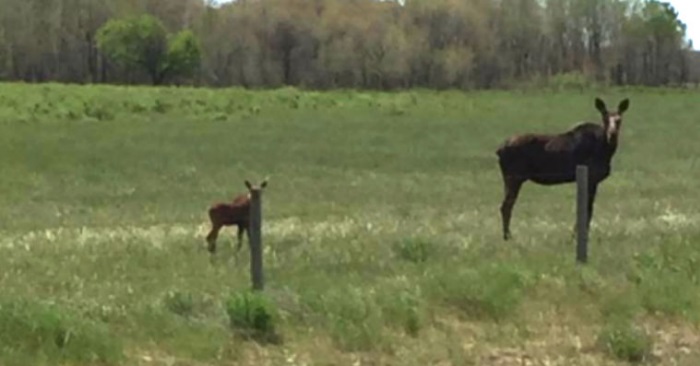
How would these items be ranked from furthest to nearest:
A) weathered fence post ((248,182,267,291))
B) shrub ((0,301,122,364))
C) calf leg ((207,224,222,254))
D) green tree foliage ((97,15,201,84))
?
green tree foliage ((97,15,201,84)), calf leg ((207,224,222,254)), weathered fence post ((248,182,267,291)), shrub ((0,301,122,364))

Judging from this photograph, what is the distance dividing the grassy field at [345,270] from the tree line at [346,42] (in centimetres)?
8047

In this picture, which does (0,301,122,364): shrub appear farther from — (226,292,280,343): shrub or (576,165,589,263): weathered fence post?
(576,165,589,263): weathered fence post

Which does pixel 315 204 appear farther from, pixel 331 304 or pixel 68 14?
pixel 68 14

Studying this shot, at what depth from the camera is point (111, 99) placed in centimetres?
6284

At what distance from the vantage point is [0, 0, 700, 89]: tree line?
11562cm

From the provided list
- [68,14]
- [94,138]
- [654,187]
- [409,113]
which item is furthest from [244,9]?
[654,187]

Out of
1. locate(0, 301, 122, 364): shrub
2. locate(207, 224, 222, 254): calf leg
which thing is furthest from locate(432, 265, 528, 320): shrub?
locate(207, 224, 222, 254): calf leg

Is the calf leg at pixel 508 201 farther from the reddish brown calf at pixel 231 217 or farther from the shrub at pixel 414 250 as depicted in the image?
the reddish brown calf at pixel 231 217

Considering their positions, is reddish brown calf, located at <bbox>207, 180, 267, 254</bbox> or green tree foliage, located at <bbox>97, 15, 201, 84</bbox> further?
green tree foliage, located at <bbox>97, 15, 201, 84</bbox>

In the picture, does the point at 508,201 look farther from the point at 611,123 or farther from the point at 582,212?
the point at 582,212

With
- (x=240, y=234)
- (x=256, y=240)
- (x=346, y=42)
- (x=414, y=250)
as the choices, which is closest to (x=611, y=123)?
(x=414, y=250)

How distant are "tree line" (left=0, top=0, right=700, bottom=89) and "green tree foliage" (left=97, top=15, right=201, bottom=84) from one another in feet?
0.40

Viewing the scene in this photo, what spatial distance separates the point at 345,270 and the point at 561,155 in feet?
18.4

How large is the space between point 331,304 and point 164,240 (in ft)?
19.7
